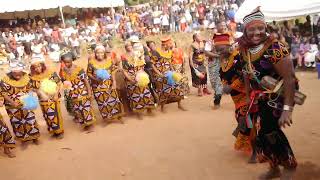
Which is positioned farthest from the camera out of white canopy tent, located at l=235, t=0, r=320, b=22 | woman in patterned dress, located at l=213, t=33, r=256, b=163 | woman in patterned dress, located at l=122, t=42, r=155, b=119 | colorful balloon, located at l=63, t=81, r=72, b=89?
white canopy tent, located at l=235, t=0, r=320, b=22

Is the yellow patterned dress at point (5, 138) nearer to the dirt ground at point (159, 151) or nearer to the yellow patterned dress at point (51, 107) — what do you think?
the dirt ground at point (159, 151)

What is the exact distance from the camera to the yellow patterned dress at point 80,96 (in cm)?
846

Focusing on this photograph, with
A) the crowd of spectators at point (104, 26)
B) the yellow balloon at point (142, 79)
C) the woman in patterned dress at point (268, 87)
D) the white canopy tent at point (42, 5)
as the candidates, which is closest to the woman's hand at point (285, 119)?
the woman in patterned dress at point (268, 87)

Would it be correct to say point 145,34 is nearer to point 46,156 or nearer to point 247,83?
point 46,156

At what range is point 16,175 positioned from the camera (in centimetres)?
654

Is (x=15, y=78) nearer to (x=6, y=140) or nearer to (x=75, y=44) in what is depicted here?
(x=6, y=140)

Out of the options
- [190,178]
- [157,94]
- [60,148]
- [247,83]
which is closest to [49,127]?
[60,148]

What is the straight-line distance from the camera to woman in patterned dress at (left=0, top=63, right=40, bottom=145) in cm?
768

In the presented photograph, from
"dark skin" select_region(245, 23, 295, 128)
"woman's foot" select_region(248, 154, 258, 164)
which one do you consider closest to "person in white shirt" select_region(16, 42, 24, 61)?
"woman's foot" select_region(248, 154, 258, 164)

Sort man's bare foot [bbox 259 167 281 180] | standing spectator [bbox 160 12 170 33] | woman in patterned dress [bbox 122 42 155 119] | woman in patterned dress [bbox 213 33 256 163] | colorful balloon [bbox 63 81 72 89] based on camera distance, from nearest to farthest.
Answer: man's bare foot [bbox 259 167 281 180], woman in patterned dress [bbox 213 33 256 163], colorful balloon [bbox 63 81 72 89], woman in patterned dress [bbox 122 42 155 119], standing spectator [bbox 160 12 170 33]

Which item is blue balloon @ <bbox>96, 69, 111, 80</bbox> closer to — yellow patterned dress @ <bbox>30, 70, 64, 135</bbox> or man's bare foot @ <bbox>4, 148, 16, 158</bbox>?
yellow patterned dress @ <bbox>30, 70, 64, 135</bbox>

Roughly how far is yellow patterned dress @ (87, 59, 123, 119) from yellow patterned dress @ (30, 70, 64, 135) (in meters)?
0.73

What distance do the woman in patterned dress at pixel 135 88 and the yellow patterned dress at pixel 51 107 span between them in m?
1.47

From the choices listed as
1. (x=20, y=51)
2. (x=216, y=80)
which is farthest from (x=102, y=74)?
(x=20, y=51)
